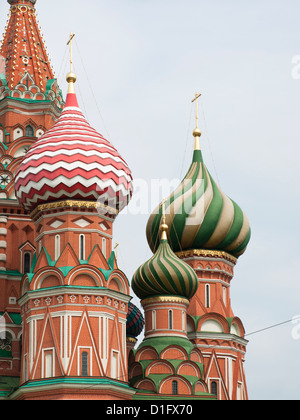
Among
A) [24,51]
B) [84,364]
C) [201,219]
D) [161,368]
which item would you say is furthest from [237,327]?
[24,51]

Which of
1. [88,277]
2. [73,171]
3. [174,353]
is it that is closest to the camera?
[88,277]

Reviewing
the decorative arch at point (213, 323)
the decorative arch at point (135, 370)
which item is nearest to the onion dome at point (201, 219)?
the decorative arch at point (213, 323)

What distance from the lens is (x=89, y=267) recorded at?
1221 inches

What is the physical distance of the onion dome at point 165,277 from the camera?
3350cm

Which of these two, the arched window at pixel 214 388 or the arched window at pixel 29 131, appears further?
the arched window at pixel 29 131

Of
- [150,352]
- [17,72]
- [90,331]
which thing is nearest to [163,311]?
[150,352]

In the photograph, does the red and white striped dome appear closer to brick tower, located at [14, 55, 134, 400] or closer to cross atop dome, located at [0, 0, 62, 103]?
brick tower, located at [14, 55, 134, 400]

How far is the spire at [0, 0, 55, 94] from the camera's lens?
3709 cm

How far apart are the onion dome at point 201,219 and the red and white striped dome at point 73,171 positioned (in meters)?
4.21

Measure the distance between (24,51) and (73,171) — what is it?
7.60 meters

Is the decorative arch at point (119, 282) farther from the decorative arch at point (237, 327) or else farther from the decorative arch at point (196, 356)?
the decorative arch at point (237, 327)

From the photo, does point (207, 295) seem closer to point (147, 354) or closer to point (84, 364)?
point (147, 354)

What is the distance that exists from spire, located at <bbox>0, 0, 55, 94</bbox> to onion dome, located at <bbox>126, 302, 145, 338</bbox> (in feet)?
26.8

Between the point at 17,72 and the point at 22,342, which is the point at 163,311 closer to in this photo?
the point at 22,342
